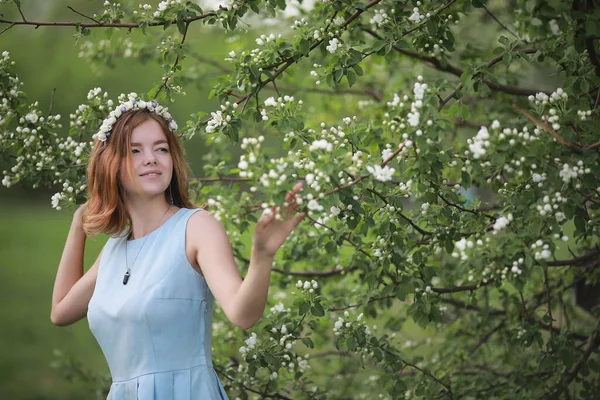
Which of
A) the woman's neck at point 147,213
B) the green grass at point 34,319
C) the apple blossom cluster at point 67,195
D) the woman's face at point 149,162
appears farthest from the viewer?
the green grass at point 34,319

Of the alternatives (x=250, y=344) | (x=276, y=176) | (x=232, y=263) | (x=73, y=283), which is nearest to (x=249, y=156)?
(x=276, y=176)

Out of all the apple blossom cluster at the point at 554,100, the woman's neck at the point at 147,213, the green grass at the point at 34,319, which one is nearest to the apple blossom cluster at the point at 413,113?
the apple blossom cluster at the point at 554,100

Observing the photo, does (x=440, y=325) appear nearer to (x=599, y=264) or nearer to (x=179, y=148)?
(x=599, y=264)

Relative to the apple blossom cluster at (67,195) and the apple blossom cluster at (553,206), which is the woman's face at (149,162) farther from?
the apple blossom cluster at (553,206)

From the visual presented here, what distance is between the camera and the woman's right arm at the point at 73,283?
9.45 feet

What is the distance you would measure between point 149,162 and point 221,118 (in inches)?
11.4

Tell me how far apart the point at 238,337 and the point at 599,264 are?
1.88m

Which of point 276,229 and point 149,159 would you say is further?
point 149,159

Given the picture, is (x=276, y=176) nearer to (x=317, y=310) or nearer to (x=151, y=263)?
(x=151, y=263)

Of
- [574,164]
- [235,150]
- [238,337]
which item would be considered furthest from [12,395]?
[235,150]

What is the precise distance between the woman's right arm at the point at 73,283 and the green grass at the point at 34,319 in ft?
5.93

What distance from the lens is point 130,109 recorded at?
2.73 m

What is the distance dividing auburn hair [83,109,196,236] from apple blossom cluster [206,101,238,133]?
0.15 meters

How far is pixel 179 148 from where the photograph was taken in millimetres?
2764
